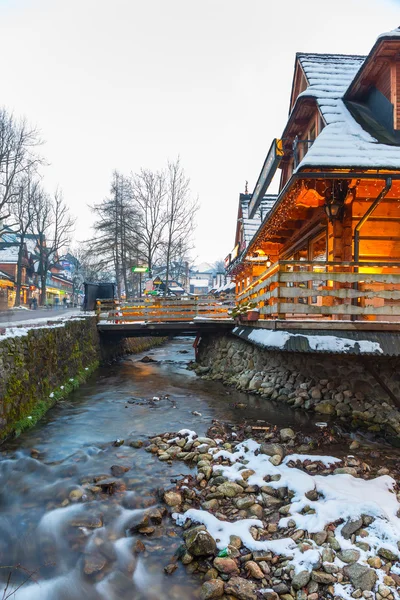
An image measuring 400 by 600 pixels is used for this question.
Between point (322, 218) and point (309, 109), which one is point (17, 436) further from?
point (309, 109)

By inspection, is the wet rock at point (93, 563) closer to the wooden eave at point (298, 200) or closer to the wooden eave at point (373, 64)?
the wooden eave at point (298, 200)

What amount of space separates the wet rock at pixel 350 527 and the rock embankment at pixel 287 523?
1cm

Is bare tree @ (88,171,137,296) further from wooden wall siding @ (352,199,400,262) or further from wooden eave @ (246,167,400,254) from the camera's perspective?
wooden wall siding @ (352,199,400,262)

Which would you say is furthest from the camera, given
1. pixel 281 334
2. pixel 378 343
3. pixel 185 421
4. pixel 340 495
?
pixel 185 421

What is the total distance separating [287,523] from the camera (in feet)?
14.5

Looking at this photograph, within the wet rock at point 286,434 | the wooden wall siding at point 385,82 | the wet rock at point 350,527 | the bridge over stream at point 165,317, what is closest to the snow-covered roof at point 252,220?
the bridge over stream at point 165,317

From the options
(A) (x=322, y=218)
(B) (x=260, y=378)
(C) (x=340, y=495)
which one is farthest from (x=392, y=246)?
(C) (x=340, y=495)

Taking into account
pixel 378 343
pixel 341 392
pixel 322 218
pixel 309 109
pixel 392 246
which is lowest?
pixel 341 392

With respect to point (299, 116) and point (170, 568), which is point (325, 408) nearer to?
point (170, 568)

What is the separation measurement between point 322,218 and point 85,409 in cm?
826

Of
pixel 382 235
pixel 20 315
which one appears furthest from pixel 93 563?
pixel 20 315

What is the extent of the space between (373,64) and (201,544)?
36.2ft

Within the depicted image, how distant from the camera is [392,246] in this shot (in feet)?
30.8

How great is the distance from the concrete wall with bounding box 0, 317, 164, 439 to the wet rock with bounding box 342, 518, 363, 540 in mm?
5984
